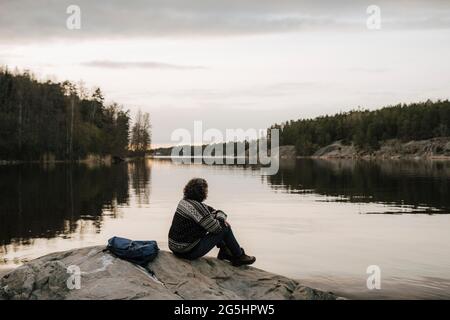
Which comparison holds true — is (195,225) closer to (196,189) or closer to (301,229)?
(196,189)

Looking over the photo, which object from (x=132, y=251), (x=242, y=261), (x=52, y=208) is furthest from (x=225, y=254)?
(x=52, y=208)

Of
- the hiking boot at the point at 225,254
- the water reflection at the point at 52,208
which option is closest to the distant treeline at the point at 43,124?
the water reflection at the point at 52,208

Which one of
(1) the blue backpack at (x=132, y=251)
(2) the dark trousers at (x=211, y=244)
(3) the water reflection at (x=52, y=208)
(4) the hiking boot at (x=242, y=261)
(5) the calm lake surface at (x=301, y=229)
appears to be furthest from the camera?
(3) the water reflection at (x=52, y=208)

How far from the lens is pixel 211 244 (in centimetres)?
1235

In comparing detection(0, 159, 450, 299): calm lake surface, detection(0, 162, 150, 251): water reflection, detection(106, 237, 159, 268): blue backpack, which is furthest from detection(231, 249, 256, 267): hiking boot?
detection(0, 162, 150, 251): water reflection

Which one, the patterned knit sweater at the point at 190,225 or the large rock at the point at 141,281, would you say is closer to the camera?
the large rock at the point at 141,281

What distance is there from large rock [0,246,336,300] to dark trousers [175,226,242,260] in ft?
0.60

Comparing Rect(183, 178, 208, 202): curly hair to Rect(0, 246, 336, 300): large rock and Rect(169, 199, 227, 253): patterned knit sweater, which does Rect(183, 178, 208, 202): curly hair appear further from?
Rect(0, 246, 336, 300): large rock

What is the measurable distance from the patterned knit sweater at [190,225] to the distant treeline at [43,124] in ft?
335

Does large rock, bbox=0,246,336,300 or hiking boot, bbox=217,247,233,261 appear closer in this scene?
large rock, bbox=0,246,336,300

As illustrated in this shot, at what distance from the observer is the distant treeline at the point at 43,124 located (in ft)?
364

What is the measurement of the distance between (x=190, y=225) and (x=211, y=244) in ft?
2.09

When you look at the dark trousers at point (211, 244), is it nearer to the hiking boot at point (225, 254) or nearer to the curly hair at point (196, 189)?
the hiking boot at point (225, 254)

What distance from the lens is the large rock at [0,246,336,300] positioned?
33.8 ft
